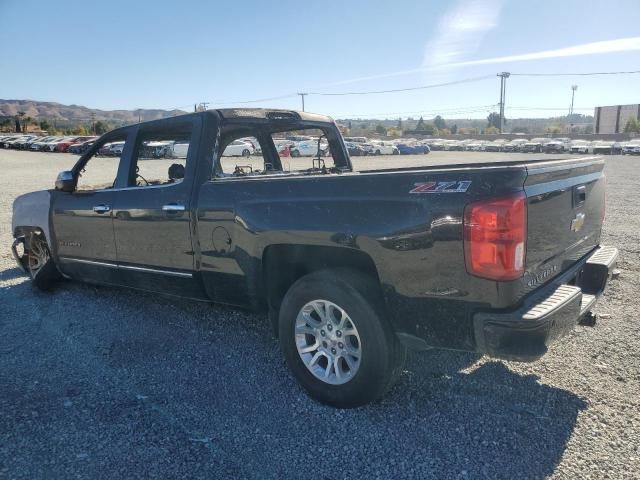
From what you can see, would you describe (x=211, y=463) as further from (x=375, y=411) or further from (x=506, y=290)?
(x=506, y=290)

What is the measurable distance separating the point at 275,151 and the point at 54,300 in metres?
2.84

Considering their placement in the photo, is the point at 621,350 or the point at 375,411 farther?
the point at 621,350

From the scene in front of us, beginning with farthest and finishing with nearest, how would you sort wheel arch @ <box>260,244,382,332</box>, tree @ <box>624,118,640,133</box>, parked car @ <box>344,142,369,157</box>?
tree @ <box>624,118,640,133</box>, parked car @ <box>344,142,369,157</box>, wheel arch @ <box>260,244,382,332</box>

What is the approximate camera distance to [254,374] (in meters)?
3.75

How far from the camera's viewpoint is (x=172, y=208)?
399 cm

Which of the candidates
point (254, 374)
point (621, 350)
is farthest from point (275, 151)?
point (621, 350)

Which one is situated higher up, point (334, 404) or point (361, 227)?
point (361, 227)

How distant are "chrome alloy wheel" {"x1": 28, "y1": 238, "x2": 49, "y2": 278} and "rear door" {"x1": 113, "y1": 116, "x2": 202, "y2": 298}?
1727mm

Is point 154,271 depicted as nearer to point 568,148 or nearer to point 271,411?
point 271,411

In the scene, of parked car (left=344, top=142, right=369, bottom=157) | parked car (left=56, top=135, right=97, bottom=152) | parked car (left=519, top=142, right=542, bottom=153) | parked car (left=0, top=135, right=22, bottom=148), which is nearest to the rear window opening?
parked car (left=344, top=142, right=369, bottom=157)

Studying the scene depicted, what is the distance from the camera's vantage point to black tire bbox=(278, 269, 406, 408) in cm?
301

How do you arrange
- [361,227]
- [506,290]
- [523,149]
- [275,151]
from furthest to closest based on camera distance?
[523,149], [275,151], [361,227], [506,290]

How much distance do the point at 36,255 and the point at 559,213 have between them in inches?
219

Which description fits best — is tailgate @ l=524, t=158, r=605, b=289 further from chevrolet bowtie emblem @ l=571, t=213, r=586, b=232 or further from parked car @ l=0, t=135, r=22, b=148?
parked car @ l=0, t=135, r=22, b=148
